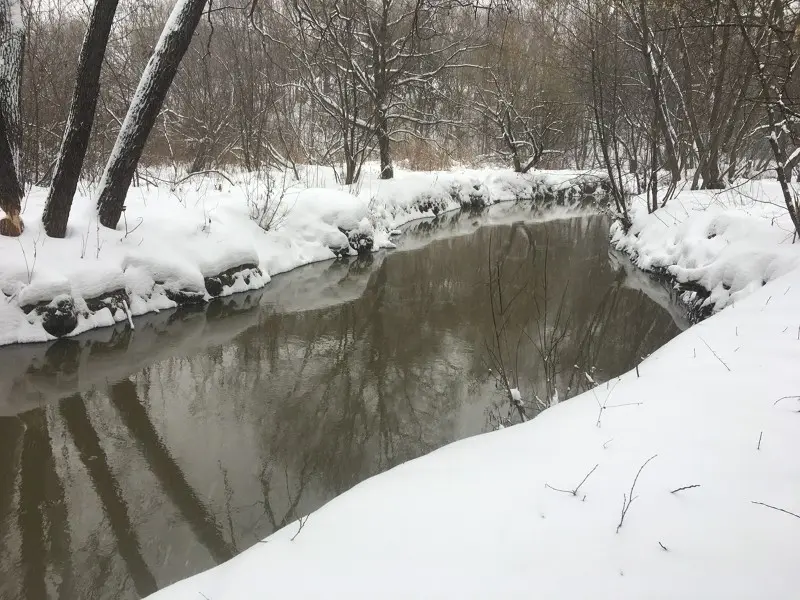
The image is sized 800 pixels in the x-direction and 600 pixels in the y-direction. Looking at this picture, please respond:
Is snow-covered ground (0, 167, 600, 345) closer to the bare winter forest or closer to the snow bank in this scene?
the bare winter forest

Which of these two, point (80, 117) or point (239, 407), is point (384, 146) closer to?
point (80, 117)

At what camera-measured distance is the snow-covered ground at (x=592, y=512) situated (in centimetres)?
175

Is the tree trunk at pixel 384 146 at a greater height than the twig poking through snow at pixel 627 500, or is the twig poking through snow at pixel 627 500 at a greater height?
the tree trunk at pixel 384 146

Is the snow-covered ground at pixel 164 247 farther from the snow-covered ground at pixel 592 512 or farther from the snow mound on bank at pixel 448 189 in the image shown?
the snow-covered ground at pixel 592 512

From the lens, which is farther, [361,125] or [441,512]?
[361,125]

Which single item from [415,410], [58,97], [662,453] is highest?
[58,97]

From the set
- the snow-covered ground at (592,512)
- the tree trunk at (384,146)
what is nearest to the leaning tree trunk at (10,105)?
the snow-covered ground at (592,512)

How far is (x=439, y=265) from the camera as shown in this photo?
397 inches

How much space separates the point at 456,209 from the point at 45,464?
15708 mm

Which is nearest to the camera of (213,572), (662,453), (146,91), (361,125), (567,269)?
(213,572)

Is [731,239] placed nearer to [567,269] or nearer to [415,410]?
[567,269]

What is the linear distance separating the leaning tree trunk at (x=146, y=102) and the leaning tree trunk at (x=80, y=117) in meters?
0.45

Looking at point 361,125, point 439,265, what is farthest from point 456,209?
point 439,265

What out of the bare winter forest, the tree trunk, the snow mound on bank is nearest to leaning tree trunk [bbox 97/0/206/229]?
the bare winter forest
